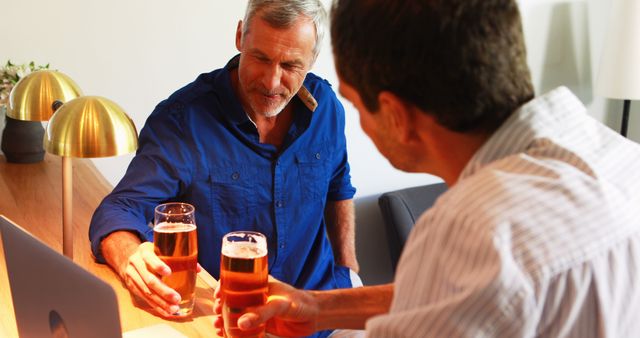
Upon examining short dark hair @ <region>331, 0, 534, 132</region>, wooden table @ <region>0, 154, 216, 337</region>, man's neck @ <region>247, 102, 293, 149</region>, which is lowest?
wooden table @ <region>0, 154, 216, 337</region>

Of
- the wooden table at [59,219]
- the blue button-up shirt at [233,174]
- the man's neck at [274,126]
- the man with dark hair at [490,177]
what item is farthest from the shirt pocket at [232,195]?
the man with dark hair at [490,177]

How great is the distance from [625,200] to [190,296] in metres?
0.75

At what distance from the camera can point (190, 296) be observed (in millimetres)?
1243

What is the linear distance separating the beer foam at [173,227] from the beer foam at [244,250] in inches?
4.6

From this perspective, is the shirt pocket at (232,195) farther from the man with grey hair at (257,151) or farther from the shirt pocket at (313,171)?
the shirt pocket at (313,171)

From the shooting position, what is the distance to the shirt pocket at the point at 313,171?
1838 millimetres

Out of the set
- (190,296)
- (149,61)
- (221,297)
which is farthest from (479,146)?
(149,61)

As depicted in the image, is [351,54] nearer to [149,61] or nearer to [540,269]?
[540,269]

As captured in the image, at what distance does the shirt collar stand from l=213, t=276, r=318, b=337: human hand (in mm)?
425

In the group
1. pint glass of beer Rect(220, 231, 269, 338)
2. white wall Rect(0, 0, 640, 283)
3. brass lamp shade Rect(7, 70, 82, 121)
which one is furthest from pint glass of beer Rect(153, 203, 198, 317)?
white wall Rect(0, 0, 640, 283)

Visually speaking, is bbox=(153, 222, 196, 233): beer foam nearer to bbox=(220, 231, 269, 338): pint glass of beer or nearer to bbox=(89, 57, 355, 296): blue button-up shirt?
bbox=(220, 231, 269, 338): pint glass of beer

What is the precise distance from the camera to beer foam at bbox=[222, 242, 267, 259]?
3.67 ft

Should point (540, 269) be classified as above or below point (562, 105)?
below

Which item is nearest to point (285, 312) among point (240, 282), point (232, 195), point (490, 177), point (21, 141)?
point (240, 282)
